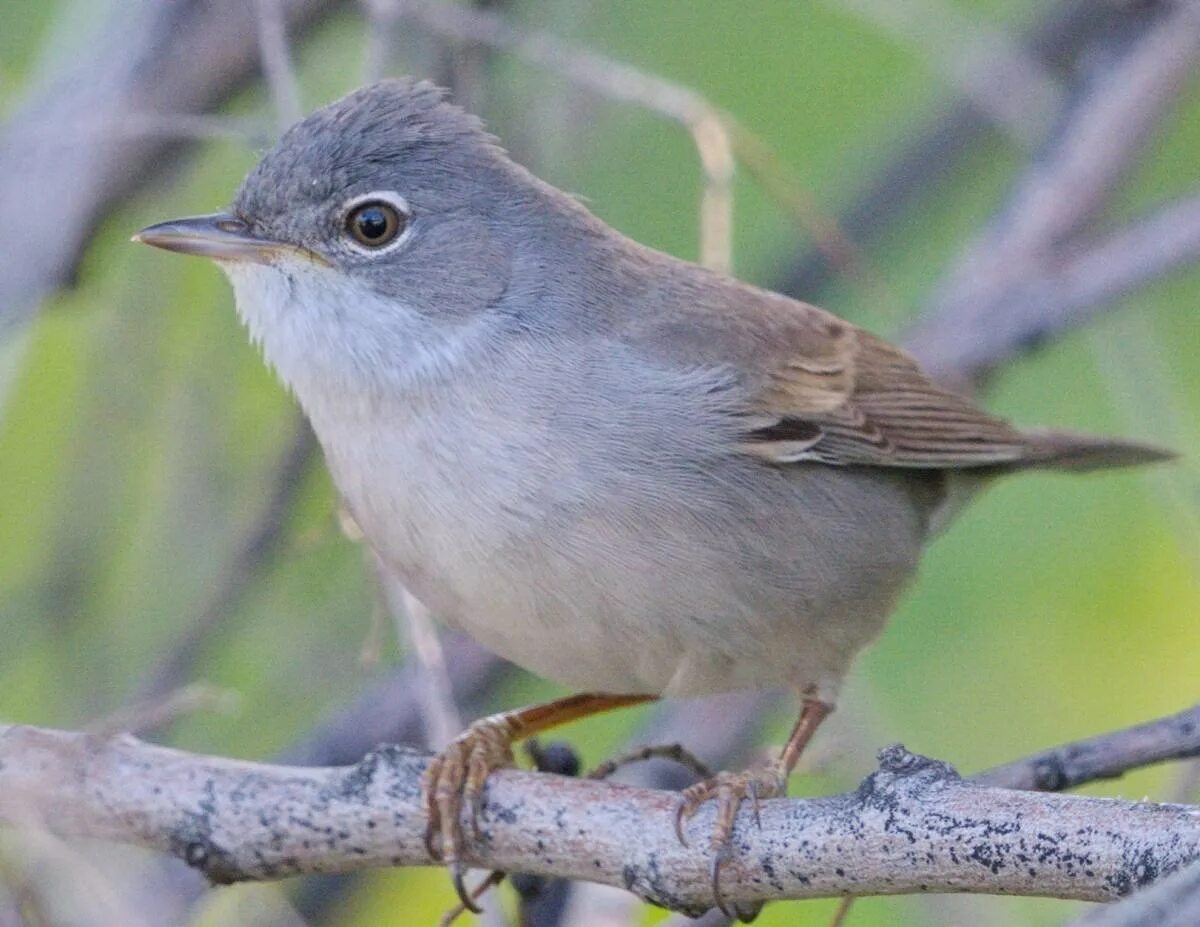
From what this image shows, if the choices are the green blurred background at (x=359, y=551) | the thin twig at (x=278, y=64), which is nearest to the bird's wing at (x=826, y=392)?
the green blurred background at (x=359, y=551)

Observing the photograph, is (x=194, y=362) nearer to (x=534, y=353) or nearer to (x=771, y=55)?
(x=534, y=353)

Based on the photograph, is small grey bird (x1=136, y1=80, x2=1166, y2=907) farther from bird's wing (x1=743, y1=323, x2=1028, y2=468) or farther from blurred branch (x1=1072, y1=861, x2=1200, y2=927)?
blurred branch (x1=1072, y1=861, x2=1200, y2=927)

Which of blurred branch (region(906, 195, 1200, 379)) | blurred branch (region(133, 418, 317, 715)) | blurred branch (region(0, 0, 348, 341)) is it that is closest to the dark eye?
blurred branch (region(0, 0, 348, 341))

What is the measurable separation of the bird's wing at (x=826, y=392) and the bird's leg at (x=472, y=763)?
29.7 inches

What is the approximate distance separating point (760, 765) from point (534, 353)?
106 centimetres

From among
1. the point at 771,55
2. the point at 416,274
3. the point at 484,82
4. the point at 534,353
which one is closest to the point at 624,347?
the point at 534,353

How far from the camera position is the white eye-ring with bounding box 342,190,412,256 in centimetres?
395

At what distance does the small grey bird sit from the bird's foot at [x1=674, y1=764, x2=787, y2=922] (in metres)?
0.02

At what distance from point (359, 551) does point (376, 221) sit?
163cm

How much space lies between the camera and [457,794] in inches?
137

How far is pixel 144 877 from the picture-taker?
3.75 m

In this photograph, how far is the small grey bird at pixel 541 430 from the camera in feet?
11.9

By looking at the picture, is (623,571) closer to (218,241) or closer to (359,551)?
(218,241)

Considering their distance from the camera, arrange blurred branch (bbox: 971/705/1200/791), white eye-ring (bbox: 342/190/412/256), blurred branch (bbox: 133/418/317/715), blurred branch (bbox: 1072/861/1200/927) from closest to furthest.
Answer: blurred branch (bbox: 1072/861/1200/927) < blurred branch (bbox: 971/705/1200/791) < white eye-ring (bbox: 342/190/412/256) < blurred branch (bbox: 133/418/317/715)
